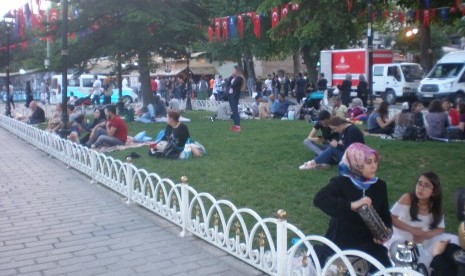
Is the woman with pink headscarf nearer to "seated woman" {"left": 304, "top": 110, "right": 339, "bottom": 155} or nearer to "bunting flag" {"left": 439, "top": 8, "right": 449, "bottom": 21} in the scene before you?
"seated woman" {"left": 304, "top": 110, "right": 339, "bottom": 155}

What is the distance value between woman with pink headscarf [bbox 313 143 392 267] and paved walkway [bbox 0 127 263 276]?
1254mm

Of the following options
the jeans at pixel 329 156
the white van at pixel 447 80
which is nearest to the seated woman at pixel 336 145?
the jeans at pixel 329 156

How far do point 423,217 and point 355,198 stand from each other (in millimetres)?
→ 926

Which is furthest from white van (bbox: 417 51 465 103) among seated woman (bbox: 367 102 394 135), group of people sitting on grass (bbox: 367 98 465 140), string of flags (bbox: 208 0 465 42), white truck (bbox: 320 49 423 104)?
group of people sitting on grass (bbox: 367 98 465 140)

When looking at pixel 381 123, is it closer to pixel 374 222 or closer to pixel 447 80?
pixel 374 222

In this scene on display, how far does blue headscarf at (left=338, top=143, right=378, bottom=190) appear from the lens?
4.55m

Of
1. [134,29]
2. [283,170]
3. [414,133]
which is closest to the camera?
[283,170]

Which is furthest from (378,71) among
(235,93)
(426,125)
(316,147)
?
(316,147)

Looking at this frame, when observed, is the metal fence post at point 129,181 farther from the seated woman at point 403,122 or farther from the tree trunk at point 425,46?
the tree trunk at point 425,46

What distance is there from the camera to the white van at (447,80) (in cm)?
2580

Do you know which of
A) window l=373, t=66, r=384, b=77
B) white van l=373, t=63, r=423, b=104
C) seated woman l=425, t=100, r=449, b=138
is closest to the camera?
seated woman l=425, t=100, r=449, b=138

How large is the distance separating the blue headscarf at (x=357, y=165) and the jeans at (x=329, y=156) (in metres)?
4.80

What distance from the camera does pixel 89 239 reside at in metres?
6.77

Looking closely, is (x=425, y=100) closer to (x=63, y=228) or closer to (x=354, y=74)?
(x=354, y=74)
